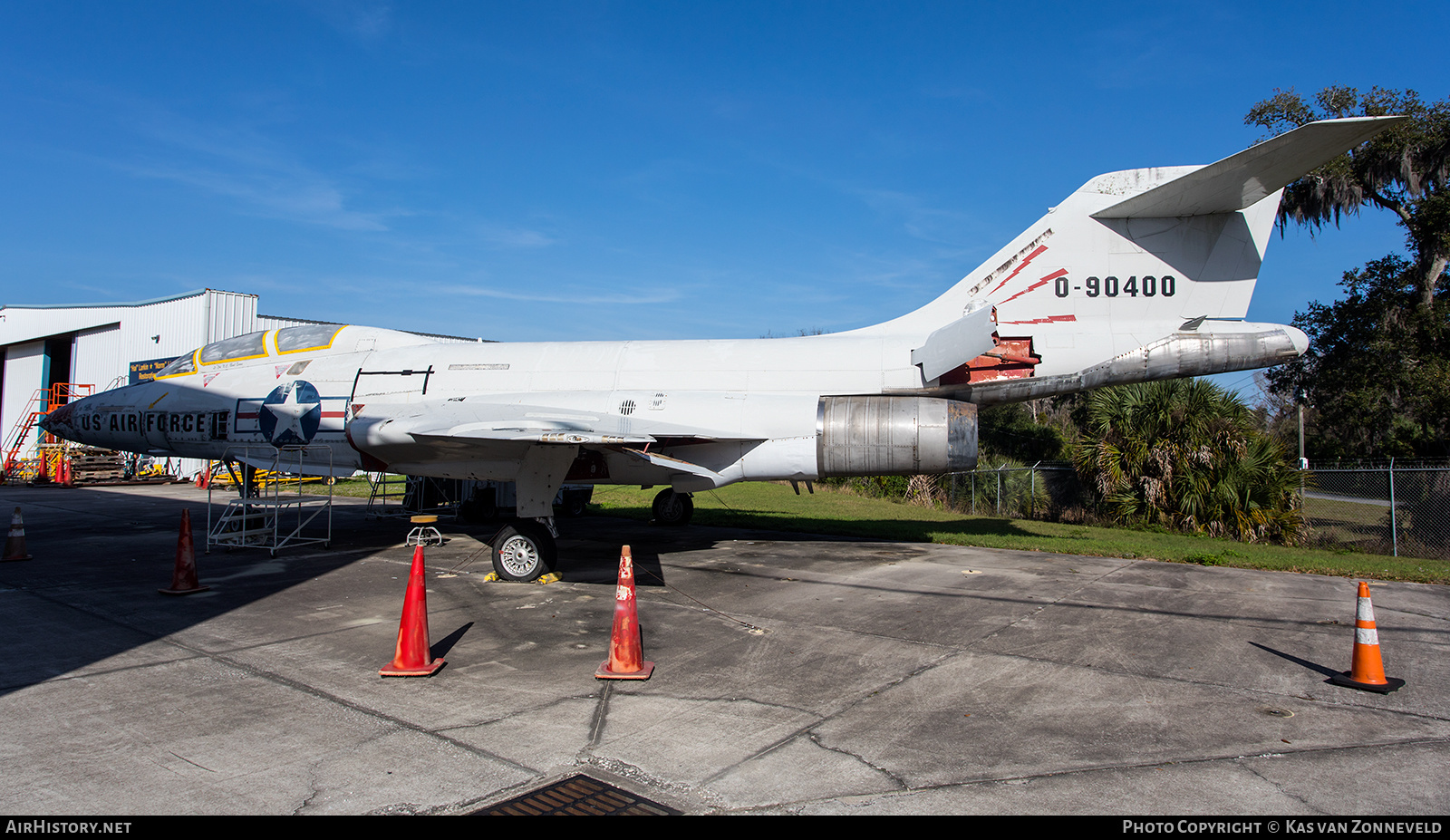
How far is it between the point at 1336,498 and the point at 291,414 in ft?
79.4

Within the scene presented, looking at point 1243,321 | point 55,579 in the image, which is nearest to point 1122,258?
point 1243,321

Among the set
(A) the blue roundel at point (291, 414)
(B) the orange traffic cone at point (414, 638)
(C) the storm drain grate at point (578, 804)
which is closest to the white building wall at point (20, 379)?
(A) the blue roundel at point (291, 414)

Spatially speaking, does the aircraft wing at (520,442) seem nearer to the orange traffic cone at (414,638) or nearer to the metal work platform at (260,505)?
the metal work platform at (260,505)

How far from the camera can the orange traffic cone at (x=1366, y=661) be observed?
210 inches

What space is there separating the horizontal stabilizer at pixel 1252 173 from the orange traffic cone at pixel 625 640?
7.45 m

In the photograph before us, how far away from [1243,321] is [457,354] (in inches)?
442

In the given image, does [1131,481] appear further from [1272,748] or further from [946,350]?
[1272,748]

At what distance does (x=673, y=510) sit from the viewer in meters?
15.4

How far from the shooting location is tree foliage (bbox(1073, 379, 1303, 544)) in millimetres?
14820

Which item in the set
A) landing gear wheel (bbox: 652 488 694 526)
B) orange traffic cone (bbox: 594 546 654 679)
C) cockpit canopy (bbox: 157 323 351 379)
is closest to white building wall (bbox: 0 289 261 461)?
cockpit canopy (bbox: 157 323 351 379)

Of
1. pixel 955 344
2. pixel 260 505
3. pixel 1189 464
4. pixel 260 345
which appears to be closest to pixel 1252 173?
pixel 955 344

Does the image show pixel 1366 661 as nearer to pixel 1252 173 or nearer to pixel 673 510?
pixel 1252 173

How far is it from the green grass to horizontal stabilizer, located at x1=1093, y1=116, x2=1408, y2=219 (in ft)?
17.0

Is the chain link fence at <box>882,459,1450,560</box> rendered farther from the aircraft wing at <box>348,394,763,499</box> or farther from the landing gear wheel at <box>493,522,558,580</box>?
the landing gear wheel at <box>493,522,558,580</box>
